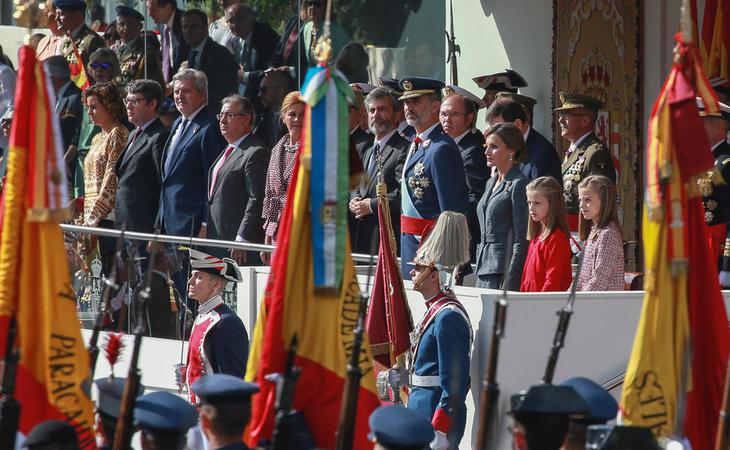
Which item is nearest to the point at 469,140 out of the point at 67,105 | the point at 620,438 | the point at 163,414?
the point at 67,105

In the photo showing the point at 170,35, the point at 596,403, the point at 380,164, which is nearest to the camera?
the point at 596,403

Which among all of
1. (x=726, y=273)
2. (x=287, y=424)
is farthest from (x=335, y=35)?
(x=287, y=424)

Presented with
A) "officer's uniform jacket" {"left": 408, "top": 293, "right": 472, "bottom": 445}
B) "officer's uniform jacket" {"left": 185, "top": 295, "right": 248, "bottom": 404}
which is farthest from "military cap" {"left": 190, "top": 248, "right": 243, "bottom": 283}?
"officer's uniform jacket" {"left": 408, "top": 293, "right": 472, "bottom": 445}

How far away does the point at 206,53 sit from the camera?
13180 millimetres

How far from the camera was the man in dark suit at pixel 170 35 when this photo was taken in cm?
1347

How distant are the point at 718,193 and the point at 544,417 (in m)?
4.52

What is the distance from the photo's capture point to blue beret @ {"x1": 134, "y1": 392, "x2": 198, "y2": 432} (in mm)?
5645

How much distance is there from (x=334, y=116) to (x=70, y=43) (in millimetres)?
7705

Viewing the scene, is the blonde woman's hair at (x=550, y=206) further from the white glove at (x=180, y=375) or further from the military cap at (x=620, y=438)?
the military cap at (x=620, y=438)

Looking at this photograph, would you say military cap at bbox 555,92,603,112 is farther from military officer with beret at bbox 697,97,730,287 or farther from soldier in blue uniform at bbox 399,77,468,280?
military officer with beret at bbox 697,97,730,287

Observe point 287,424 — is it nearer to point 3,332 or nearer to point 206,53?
point 3,332

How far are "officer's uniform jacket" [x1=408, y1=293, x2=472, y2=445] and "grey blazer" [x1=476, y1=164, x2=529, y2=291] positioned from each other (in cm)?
134

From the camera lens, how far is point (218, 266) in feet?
30.0

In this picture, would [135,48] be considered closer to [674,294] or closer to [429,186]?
[429,186]
